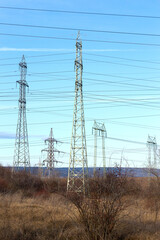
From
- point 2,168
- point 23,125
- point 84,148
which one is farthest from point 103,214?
point 2,168

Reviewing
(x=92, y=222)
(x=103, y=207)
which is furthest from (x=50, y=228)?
(x=103, y=207)

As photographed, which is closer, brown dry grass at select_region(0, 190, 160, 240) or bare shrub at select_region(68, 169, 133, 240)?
bare shrub at select_region(68, 169, 133, 240)

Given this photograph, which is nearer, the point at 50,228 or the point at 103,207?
the point at 103,207

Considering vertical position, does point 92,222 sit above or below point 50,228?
above

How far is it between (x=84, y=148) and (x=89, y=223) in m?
14.5

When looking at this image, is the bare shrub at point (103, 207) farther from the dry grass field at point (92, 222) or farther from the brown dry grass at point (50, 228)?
the brown dry grass at point (50, 228)

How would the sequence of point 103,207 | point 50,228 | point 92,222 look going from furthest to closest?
point 50,228
point 103,207
point 92,222

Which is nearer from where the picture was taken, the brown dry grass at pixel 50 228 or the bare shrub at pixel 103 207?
the bare shrub at pixel 103 207

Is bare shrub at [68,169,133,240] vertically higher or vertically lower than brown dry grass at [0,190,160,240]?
higher

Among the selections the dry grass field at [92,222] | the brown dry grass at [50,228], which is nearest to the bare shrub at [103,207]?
the dry grass field at [92,222]

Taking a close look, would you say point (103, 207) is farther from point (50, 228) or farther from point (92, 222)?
point (50, 228)

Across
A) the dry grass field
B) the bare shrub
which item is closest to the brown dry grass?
the dry grass field

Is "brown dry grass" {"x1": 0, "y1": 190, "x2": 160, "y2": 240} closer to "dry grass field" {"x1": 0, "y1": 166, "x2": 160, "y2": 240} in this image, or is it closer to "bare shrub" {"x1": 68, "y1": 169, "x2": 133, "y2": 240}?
"dry grass field" {"x1": 0, "y1": 166, "x2": 160, "y2": 240}

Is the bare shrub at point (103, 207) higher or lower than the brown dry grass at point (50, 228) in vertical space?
higher
